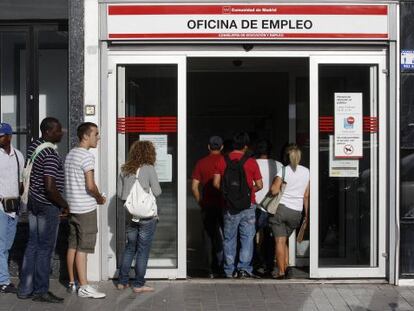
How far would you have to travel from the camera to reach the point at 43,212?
25.3ft

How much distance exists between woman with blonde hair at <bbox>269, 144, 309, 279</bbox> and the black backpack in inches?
14.2

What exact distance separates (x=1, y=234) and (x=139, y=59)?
8.22 ft

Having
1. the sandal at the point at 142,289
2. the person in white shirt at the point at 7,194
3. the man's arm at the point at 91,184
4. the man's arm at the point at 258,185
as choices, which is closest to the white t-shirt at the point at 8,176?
the person in white shirt at the point at 7,194

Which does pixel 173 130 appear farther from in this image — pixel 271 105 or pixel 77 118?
pixel 271 105

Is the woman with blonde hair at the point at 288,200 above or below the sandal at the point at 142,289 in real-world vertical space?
above

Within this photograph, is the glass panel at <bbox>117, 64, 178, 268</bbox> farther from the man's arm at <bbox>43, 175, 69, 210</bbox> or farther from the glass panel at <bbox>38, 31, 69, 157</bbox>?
the man's arm at <bbox>43, 175, 69, 210</bbox>

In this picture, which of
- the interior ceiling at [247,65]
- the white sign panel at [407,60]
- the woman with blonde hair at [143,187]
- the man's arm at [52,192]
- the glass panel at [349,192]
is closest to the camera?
the man's arm at [52,192]

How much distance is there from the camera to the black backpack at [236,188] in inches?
348

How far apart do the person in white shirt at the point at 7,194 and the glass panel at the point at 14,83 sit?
45.6 inches

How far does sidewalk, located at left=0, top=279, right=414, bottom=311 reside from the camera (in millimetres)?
7742

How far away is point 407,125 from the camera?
8.66 metres

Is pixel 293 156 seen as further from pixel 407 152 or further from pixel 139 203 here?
pixel 139 203

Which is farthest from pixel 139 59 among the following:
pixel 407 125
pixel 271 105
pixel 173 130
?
pixel 271 105

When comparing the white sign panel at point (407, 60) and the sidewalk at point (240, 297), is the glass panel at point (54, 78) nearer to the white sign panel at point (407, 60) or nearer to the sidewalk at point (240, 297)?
the sidewalk at point (240, 297)
